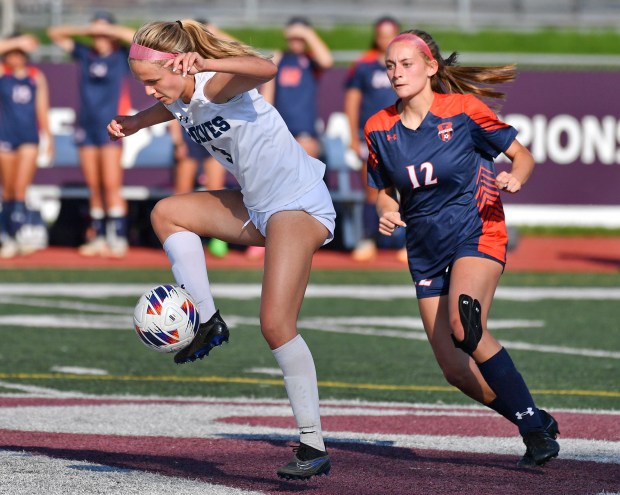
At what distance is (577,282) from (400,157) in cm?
904

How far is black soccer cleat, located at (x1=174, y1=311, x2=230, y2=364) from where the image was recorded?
5.72 meters

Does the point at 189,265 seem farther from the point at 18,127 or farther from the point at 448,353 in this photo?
the point at 18,127

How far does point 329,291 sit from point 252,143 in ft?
26.5

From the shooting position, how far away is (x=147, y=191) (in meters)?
17.4

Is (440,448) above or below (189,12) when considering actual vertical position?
below

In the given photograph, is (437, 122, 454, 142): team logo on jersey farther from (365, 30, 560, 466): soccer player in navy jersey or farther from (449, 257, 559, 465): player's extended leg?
(449, 257, 559, 465): player's extended leg

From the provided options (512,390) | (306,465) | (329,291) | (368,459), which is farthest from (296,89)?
(306,465)

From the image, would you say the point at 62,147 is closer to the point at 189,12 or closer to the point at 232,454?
the point at 189,12

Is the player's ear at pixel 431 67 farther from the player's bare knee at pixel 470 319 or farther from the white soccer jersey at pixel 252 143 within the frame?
the player's bare knee at pixel 470 319

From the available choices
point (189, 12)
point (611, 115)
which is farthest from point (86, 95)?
point (189, 12)

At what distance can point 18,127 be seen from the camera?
52.3 feet

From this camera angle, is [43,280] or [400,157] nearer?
[400,157]

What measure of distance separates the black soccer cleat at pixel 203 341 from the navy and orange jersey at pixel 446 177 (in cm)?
97

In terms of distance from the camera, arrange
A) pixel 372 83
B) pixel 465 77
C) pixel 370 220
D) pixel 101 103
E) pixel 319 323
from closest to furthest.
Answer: pixel 465 77 → pixel 319 323 → pixel 372 83 → pixel 101 103 → pixel 370 220
